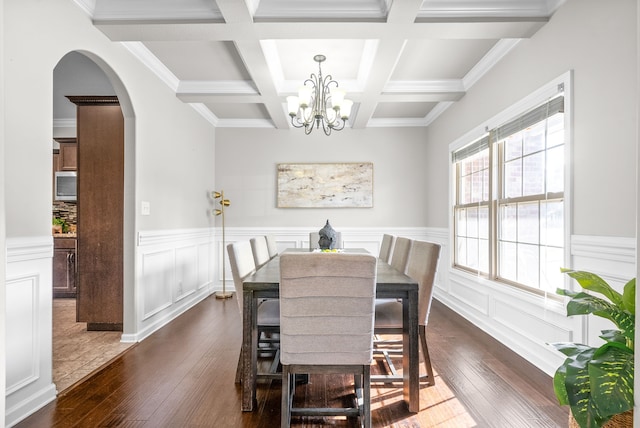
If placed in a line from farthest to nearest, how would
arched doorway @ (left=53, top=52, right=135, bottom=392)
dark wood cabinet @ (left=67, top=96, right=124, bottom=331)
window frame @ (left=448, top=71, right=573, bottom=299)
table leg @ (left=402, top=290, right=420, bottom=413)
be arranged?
dark wood cabinet @ (left=67, top=96, right=124, bottom=331), arched doorway @ (left=53, top=52, right=135, bottom=392), window frame @ (left=448, top=71, right=573, bottom=299), table leg @ (left=402, top=290, right=420, bottom=413)

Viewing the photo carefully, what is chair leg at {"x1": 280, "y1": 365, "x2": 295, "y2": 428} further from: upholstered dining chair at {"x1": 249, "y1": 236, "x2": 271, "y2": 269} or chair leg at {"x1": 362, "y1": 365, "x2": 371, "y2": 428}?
upholstered dining chair at {"x1": 249, "y1": 236, "x2": 271, "y2": 269}

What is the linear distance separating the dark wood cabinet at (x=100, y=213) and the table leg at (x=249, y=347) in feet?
6.73

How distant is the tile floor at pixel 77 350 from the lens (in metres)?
2.61

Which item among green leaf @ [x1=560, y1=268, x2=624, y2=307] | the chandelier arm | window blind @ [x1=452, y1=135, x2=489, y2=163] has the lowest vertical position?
green leaf @ [x1=560, y1=268, x2=624, y2=307]

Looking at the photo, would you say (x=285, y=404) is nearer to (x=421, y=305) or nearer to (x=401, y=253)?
(x=421, y=305)

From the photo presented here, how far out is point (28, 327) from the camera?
7.00 feet

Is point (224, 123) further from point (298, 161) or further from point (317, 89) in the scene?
point (317, 89)

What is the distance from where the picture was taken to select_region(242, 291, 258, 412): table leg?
214 centimetres

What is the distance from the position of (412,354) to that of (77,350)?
2675 millimetres

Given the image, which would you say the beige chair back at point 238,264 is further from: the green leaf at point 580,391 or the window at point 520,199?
the window at point 520,199

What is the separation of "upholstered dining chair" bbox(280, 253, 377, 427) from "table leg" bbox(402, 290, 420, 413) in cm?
37

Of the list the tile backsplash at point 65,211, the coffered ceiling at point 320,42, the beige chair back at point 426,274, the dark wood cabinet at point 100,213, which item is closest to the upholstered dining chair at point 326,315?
the beige chair back at point 426,274

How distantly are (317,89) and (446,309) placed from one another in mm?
2945

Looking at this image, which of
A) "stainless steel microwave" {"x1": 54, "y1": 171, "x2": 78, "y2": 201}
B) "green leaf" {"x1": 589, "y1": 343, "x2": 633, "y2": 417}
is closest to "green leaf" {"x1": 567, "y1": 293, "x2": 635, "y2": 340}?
"green leaf" {"x1": 589, "y1": 343, "x2": 633, "y2": 417}
